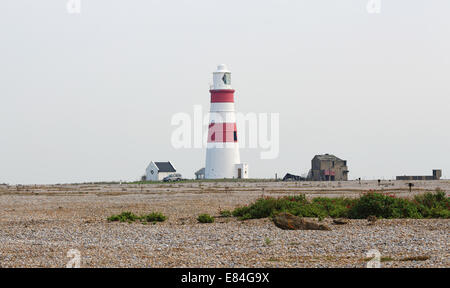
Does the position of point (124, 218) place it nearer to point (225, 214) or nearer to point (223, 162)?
point (225, 214)

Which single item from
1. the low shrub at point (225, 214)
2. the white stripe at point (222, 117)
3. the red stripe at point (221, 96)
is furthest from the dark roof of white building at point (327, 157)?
the low shrub at point (225, 214)

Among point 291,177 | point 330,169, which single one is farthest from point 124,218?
point 291,177

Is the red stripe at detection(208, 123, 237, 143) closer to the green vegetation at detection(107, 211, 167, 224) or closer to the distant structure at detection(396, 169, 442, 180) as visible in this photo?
the distant structure at detection(396, 169, 442, 180)

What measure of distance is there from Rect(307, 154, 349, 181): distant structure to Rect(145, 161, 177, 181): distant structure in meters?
16.9

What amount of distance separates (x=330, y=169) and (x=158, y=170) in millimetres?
19898

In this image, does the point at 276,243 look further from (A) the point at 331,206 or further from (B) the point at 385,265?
(A) the point at 331,206

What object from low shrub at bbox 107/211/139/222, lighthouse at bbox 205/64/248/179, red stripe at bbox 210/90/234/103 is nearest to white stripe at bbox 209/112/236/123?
lighthouse at bbox 205/64/248/179

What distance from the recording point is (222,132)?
78.4 meters

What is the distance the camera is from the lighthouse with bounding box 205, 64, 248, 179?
78125 millimetres

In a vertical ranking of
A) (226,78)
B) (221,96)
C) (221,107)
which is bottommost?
(221,107)

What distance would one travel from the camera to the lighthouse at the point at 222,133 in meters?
78.1

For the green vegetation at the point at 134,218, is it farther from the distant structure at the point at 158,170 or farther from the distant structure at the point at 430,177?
the distant structure at the point at 430,177

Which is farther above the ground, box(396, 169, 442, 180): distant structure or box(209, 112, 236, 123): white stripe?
box(209, 112, 236, 123): white stripe
